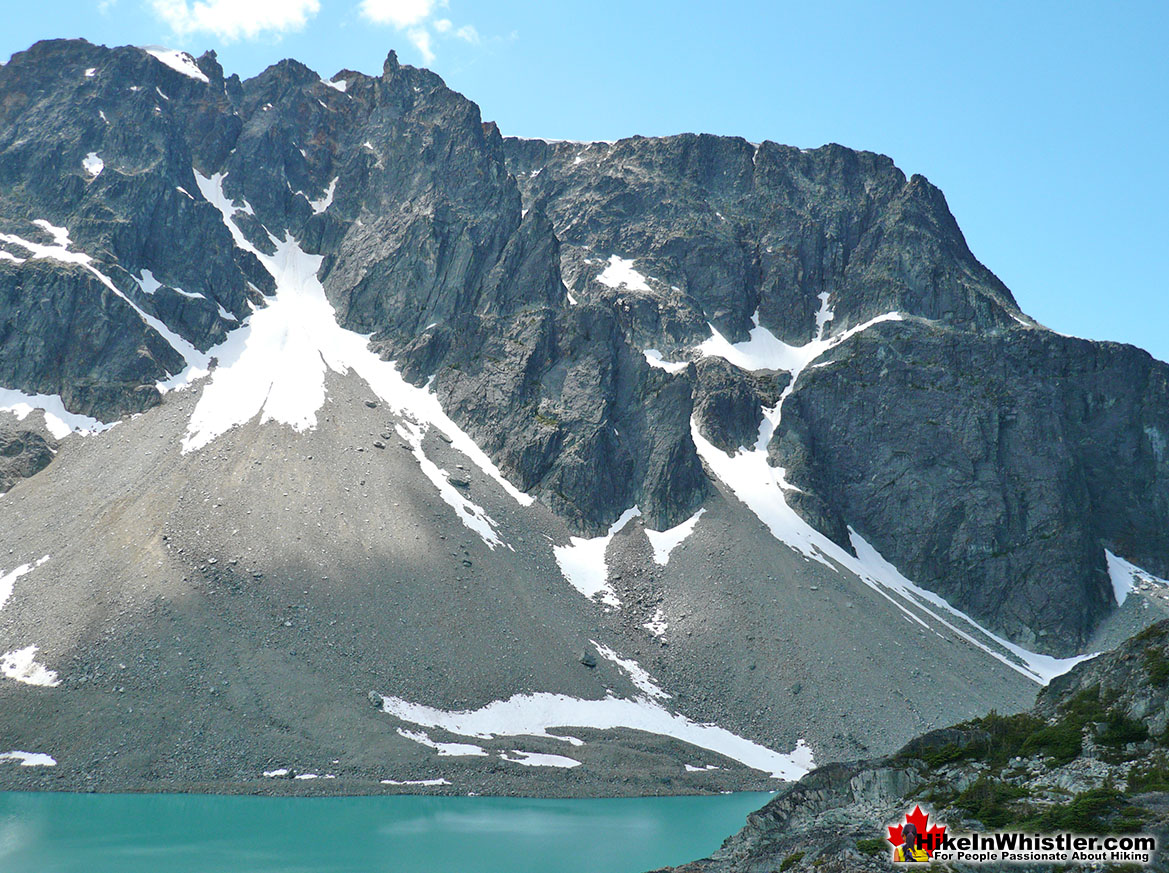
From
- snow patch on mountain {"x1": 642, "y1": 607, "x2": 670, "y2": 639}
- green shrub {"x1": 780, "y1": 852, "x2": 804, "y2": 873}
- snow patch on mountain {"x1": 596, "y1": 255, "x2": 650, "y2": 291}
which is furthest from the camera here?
snow patch on mountain {"x1": 596, "y1": 255, "x2": 650, "y2": 291}

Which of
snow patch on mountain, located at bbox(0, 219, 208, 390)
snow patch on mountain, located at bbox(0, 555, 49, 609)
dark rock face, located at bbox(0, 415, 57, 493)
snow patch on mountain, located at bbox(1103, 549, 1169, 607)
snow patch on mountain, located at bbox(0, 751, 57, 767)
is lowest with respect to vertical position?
snow patch on mountain, located at bbox(0, 751, 57, 767)

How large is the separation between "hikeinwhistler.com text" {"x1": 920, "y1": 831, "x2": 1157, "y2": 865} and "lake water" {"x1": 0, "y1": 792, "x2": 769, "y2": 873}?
2419cm

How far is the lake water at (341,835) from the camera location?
38.7m

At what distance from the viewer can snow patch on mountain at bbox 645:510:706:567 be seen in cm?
9319

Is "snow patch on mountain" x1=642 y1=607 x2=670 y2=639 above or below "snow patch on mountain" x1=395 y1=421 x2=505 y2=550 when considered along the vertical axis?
below

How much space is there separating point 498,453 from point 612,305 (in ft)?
135

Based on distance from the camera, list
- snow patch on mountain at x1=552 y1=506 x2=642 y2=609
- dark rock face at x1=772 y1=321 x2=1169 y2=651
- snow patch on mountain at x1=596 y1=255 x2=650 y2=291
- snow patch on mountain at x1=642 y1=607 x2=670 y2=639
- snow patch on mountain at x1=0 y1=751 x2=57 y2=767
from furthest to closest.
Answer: snow patch on mountain at x1=596 y1=255 x2=650 y2=291 < dark rock face at x1=772 y1=321 x2=1169 y2=651 < snow patch on mountain at x1=552 y1=506 x2=642 y2=609 < snow patch on mountain at x1=642 y1=607 x2=670 y2=639 < snow patch on mountain at x1=0 y1=751 x2=57 y2=767

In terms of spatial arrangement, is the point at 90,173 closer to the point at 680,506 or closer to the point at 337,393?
the point at 337,393

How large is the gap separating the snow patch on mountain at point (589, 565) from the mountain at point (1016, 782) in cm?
5992

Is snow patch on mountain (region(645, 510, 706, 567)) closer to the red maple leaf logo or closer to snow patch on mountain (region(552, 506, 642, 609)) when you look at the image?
snow patch on mountain (region(552, 506, 642, 609))

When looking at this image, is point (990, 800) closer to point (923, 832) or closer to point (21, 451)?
point (923, 832)

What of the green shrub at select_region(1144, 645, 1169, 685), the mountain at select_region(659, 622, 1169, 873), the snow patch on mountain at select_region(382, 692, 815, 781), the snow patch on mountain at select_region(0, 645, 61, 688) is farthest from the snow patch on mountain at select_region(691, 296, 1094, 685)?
the snow patch on mountain at select_region(0, 645, 61, 688)

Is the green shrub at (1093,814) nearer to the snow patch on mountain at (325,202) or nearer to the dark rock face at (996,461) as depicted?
the dark rock face at (996,461)

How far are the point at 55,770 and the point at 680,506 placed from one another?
222 feet
